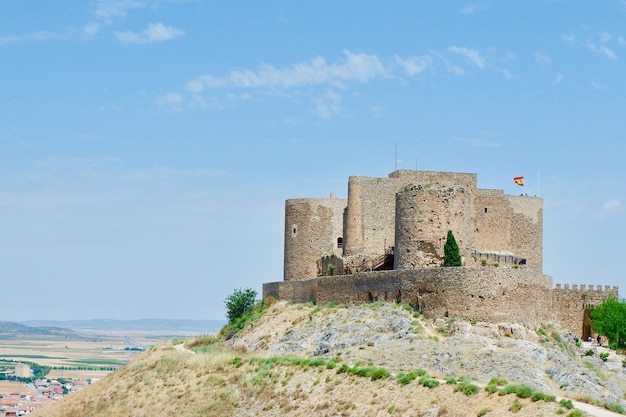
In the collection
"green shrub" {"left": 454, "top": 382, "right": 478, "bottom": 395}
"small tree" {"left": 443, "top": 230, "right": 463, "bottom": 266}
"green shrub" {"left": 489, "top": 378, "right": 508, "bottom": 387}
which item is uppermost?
"small tree" {"left": 443, "top": 230, "right": 463, "bottom": 266}

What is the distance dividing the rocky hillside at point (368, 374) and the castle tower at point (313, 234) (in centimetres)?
555

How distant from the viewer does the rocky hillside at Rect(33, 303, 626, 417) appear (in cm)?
3503

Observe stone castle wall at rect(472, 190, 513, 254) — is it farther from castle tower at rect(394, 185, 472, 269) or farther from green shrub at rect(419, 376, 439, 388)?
green shrub at rect(419, 376, 439, 388)

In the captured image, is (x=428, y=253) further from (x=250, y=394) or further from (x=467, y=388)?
(x=467, y=388)

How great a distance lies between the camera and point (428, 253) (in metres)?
49.7

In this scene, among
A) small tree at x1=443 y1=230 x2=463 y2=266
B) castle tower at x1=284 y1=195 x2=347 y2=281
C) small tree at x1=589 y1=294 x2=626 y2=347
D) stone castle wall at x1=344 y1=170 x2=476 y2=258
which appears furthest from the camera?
castle tower at x1=284 y1=195 x2=347 y2=281

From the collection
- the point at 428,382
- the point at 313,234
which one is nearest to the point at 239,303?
the point at 313,234

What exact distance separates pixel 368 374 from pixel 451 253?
37.4ft

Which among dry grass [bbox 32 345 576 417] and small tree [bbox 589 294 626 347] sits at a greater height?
small tree [bbox 589 294 626 347]

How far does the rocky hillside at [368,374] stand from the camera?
3503 centimetres

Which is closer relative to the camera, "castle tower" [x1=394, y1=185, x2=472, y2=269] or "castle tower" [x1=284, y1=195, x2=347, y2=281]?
"castle tower" [x1=394, y1=185, x2=472, y2=269]

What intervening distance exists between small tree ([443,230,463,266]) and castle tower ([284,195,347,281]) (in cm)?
1186

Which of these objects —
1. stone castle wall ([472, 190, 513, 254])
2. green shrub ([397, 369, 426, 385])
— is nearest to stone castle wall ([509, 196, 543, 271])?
stone castle wall ([472, 190, 513, 254])

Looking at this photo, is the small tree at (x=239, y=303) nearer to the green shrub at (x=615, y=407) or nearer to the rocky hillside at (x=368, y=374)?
the rocky hillside at (x=368, y=374)
